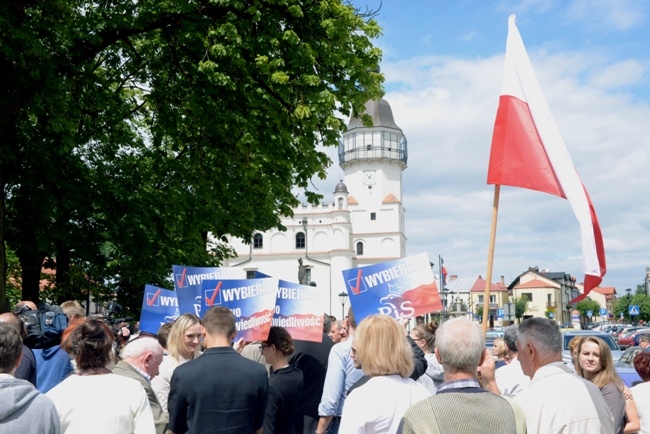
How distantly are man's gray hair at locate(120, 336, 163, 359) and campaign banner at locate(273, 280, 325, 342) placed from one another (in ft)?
8.23

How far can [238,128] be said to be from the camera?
572 inches

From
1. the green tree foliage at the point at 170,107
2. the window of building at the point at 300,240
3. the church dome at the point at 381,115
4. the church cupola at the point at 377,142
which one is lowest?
the green tree foliage at the point at 170,107

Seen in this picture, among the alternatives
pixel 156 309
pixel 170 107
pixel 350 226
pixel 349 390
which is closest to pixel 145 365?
pixel 349 390

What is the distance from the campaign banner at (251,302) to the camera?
7.22 meters

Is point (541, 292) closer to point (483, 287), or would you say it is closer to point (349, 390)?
point (483, 287)

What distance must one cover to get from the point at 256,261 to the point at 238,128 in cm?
8107

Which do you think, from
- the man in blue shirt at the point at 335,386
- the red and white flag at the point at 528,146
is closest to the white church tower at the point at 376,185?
the red and white flag at the point at 528,146

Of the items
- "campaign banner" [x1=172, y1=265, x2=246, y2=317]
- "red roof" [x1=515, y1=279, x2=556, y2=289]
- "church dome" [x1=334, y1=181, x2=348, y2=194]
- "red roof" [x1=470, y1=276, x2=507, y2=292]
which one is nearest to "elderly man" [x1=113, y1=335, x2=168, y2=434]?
"campaign banner" [x1=172, y1=265, x2=246, y2=317]

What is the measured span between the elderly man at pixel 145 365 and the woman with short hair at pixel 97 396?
0.60 m

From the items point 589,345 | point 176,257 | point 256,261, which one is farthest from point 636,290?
point 589,345

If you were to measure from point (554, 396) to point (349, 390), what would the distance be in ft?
4.30

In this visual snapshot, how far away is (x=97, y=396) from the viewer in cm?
411

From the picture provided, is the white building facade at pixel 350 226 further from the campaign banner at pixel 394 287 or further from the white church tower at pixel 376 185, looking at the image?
the campaign banner at pixel 394 287

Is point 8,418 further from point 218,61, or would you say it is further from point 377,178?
point 377,178
